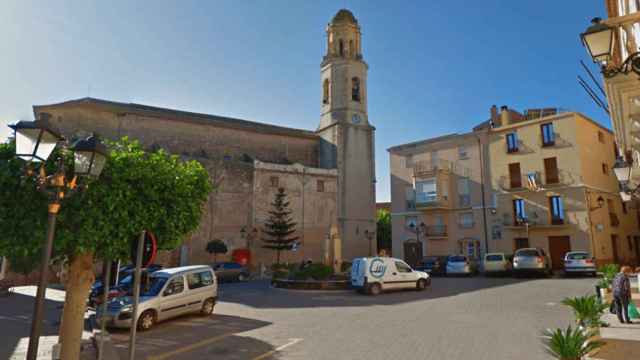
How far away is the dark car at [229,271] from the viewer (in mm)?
26592

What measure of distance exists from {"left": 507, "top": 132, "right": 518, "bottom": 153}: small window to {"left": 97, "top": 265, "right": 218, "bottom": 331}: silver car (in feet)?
83.2

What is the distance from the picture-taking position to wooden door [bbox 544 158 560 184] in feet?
93.4

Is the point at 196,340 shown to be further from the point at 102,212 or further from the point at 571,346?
the point at 571,346

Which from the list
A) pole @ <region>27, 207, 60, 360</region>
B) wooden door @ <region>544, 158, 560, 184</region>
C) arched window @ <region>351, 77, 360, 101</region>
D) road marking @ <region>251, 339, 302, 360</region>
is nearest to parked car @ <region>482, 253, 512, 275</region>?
wooden door @ <region>544, 158, 560, 184</region>

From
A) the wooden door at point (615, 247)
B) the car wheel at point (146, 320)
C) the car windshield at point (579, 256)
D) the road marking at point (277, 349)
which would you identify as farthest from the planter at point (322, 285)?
the wooden door at point (615, 247)

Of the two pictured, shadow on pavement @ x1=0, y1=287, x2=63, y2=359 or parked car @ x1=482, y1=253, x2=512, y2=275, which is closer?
shadow on pavement @ x1=0, y1=287, x2=63, y2=359

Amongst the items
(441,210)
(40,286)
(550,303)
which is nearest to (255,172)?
(441,210)

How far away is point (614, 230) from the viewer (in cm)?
2883

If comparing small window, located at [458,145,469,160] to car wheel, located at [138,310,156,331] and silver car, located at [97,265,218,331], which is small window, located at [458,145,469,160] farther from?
car wheel, located at [138,310,156,331]

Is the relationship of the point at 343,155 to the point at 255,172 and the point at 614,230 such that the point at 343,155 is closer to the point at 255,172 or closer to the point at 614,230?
the point at 255,172

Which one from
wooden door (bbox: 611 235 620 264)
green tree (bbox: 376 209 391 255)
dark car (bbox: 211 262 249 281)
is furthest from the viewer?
green tree (bbox: 376 209 391 255)

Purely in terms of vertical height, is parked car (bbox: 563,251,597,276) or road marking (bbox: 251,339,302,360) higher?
parked car (bbox: 563,251,597,276)

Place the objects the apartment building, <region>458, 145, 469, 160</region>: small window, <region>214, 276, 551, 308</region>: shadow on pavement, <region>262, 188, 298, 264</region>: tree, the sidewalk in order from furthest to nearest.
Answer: <region>262, 188, 298, 264</region>: tree
<region>458, 145, 469, 160</region>: small window
the apartment building
<region>214, 276, 551, 308</region>: shadow on pavement
the sidewalk

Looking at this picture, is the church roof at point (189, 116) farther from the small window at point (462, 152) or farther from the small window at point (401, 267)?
the small window at point (401, 267)
